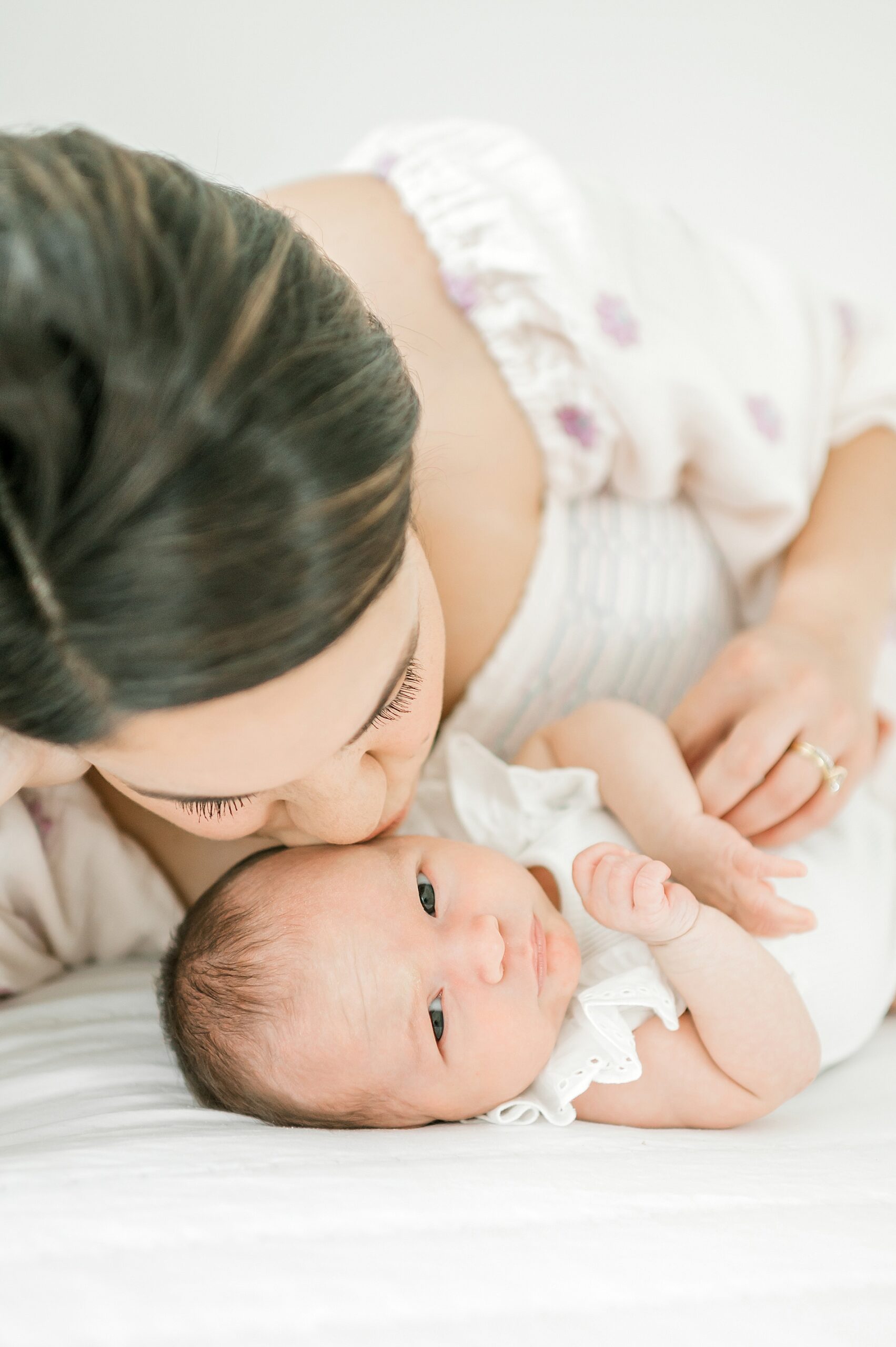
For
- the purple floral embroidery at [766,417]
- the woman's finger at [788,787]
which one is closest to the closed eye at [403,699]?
the woman's finger at [788,787]

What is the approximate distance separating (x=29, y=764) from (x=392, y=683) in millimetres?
360

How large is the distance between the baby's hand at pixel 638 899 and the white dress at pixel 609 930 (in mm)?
92

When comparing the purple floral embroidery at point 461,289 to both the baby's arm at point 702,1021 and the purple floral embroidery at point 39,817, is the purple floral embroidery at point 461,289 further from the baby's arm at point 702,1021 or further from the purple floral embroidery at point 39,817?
the purple floral embroidery at point 39,817

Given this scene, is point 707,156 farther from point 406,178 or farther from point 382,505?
point 382,505

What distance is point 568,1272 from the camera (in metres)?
0.60

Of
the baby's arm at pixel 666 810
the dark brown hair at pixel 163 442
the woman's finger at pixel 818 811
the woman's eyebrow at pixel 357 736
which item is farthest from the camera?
the woman's finger at pixel 818 811

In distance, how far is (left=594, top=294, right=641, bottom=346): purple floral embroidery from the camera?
1153mm

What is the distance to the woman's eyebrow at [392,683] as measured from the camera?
2.47 feet

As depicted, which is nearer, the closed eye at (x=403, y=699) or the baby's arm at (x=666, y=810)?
the closed eye at (x=403, y=699)

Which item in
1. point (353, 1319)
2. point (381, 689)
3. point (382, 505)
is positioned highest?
point (382, 505)

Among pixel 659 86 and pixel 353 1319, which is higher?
pixel 659 86

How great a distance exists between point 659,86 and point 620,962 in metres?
1.63

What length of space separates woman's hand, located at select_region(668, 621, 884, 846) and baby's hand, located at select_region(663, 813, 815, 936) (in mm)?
45

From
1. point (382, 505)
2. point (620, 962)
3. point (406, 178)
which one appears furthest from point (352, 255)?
point (620, 962)
